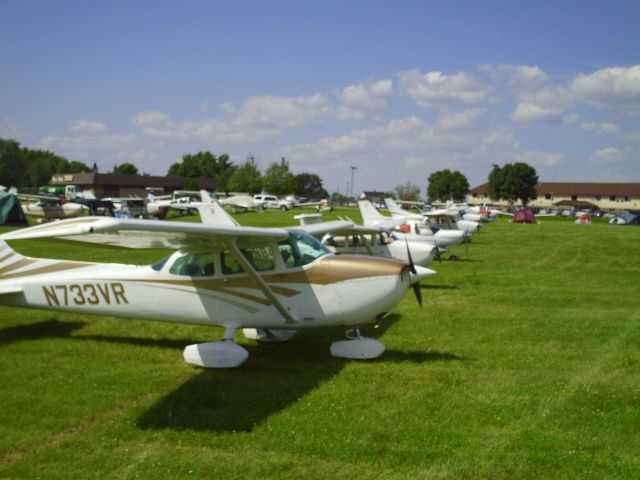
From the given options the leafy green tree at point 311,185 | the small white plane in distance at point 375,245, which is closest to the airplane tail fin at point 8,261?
the small white plane in distance at point 375,245

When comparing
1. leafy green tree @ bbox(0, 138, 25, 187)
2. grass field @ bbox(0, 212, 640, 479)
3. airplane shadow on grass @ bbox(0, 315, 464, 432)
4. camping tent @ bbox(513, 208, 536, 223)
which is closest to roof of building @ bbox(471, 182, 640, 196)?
camping tent @ bbox(513, 208, 536, 223)

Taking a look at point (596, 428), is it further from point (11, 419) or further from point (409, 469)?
point (11, 419)

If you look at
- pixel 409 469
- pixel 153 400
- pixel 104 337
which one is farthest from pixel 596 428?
pixel 104 337

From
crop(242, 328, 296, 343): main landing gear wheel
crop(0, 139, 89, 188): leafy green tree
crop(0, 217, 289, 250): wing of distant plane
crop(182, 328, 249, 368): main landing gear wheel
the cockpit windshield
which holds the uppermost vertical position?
crop(0, 139, 89, 188): leafy green tree

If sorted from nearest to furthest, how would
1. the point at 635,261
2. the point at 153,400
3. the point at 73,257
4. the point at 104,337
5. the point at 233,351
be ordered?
the point at 153,400, the point at 233,351, the point at 104,337, the point at 73,257, the point at 635,261

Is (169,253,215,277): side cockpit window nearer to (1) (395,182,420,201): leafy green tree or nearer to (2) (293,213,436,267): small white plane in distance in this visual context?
(2) (293,213,436,267): small white plane in distance

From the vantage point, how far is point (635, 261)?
74.2ft

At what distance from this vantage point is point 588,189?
12569cm

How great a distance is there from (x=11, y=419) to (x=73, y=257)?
16186 millimetres

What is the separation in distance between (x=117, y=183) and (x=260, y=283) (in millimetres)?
93739

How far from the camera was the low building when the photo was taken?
92.3m

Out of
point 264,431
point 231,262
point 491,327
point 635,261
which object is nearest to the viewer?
point 264,431

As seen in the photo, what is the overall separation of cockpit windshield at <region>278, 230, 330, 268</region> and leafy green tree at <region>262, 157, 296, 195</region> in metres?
98.1

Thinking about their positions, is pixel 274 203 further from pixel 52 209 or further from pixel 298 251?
pixel 298 251
